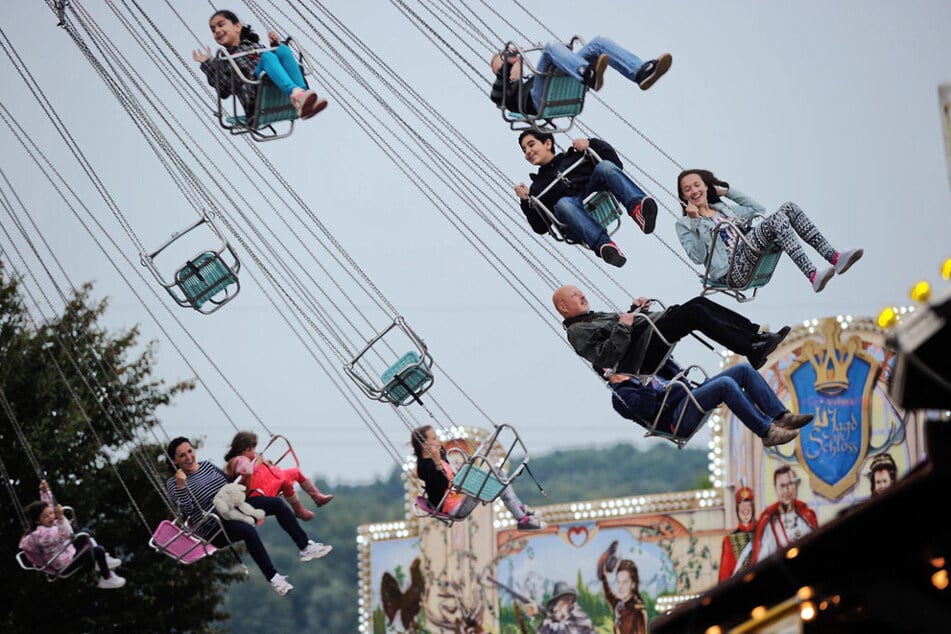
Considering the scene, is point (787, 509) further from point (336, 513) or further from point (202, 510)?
point (336, 513)

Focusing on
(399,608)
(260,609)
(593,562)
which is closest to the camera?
(593,562)

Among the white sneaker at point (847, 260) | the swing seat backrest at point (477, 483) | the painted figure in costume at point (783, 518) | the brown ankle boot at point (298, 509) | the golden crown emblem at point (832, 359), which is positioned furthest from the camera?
the painted figure in costume at point (783, 518)

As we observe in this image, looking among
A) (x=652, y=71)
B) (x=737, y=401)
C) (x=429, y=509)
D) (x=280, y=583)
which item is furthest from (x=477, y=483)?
(x=652, y=71)

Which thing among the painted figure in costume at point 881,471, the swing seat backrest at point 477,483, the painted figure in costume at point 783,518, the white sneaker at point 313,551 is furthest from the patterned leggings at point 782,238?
the painted figure in costume at point 783,518

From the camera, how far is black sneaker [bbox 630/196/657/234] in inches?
525

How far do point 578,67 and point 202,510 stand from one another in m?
5.38

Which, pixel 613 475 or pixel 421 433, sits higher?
pixel 613 475

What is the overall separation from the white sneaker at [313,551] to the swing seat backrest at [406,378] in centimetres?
140

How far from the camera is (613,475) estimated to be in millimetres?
80875

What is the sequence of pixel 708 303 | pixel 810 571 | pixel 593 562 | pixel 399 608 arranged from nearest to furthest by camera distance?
pixel 810 571 < pixel 708 303 < pixel 593 562 < pixel 399 608

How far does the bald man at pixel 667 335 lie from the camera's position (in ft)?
42.8

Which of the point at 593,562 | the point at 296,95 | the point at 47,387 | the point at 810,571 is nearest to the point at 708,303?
the point at 296,95

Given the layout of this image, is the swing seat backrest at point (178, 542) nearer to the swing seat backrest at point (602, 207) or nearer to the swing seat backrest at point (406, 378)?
the swing seat backrest at point (406, 378)

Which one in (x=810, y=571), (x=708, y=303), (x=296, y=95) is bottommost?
(x=810, y=571)
